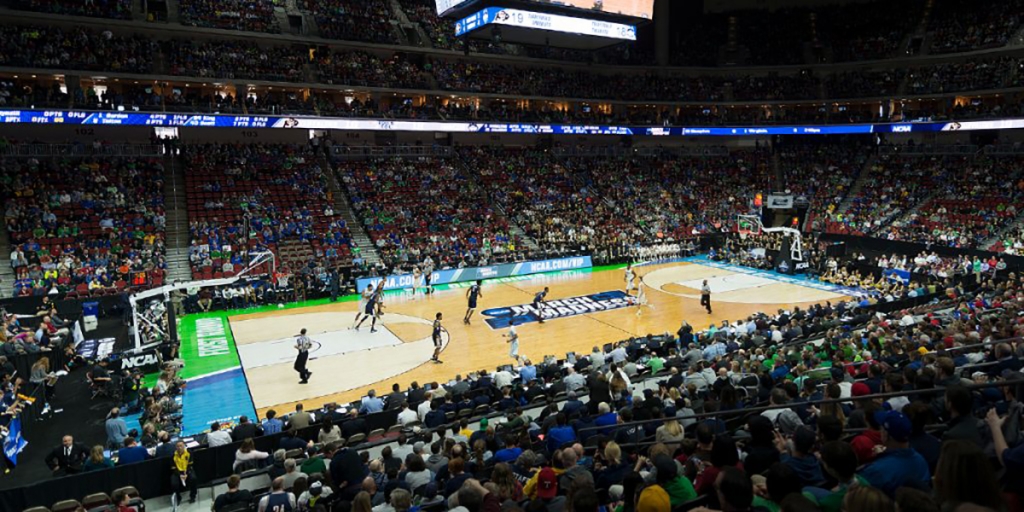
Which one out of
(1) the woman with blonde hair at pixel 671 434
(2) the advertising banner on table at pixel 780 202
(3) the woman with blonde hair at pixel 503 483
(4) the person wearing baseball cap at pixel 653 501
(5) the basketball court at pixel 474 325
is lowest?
(5) the basketball court at pixel 474 325

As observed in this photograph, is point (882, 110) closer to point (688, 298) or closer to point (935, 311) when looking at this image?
point (688, 298)

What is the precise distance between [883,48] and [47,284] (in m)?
56.0

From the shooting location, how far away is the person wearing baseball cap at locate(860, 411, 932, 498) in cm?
473

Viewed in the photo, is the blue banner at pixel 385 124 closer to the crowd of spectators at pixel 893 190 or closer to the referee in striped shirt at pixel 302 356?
the crowd of spectators at pixel 893 190

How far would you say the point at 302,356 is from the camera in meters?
17.6

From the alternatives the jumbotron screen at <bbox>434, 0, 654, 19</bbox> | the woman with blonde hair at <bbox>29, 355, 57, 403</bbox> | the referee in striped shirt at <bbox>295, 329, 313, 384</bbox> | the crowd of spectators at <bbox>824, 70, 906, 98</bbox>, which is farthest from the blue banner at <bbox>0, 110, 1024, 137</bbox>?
the referee in striped shirt at <bbox>295, 329, 313, 384</bbox>

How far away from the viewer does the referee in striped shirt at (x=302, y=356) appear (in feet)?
57.3

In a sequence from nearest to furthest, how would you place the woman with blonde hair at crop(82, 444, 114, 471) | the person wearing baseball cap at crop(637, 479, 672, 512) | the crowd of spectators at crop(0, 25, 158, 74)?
the person wearing baseball cap at crop(637, 479, 672, 512), the woman with blonde hair at crop(82, 444, 114, 471), the crowd of spectators at crop(0, 25, 158, 74)

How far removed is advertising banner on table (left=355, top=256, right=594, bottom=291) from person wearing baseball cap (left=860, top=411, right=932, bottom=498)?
26269 millimetres

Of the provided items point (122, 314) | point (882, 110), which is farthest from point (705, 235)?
point (122, 314)

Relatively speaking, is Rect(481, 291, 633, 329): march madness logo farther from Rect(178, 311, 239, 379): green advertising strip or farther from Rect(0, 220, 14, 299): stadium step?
Rect(0, 220, 14, 299): stadium step

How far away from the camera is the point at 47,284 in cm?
2480

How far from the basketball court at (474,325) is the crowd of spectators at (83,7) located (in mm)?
19841

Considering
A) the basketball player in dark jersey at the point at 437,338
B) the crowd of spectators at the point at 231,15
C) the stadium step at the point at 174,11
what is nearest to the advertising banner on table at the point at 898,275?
the basketball player in dark jersey at the point at 437,338
